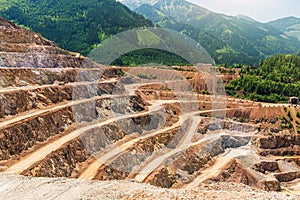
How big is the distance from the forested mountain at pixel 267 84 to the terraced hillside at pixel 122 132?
1244cm

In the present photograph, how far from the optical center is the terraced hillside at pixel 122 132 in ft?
121

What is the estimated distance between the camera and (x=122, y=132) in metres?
48.8

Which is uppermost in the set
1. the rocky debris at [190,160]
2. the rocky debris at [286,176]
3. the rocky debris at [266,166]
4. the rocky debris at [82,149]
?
the rocky debris at [82,149]

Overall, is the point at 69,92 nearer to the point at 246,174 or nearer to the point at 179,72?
the point at 246,174

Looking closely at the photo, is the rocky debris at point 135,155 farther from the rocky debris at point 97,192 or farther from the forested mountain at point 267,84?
the forested mountain at point 267,84

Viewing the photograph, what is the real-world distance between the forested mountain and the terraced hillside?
40.8ft

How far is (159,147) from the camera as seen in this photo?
49.8 metres

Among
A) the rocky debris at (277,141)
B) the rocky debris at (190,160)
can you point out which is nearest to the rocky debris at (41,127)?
the rocky debris at (190,160)

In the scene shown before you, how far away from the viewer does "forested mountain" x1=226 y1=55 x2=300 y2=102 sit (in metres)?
91.3

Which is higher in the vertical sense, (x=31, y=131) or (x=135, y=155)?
(x=31, y=131)

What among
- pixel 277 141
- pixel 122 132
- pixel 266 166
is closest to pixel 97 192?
pixel 122 132

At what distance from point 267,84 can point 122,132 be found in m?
56.9

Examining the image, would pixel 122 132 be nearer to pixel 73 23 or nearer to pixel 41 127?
pixel 41 127

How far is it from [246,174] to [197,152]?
7.40 metres
